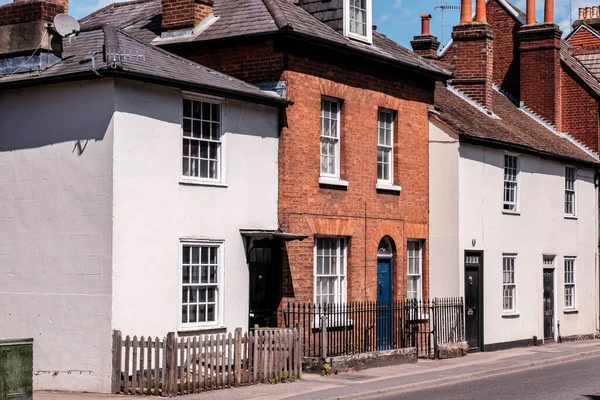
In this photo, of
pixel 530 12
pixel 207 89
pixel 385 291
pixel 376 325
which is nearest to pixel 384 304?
pixel 385 291

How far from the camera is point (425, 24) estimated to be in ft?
119

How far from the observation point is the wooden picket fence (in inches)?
696

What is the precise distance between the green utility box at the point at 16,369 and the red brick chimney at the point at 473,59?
1960cm

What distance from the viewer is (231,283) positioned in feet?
68.1

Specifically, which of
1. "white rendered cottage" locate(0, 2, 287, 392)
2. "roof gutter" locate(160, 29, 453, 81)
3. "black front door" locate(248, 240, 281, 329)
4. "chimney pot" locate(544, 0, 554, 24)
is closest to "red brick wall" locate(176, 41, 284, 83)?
"roof gutter" locate(160, 29, 453, 81)

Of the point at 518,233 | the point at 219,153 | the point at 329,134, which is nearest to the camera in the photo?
the point at 219,153

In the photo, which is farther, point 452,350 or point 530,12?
point 530,12

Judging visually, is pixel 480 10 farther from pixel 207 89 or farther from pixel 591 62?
pixel 207 89

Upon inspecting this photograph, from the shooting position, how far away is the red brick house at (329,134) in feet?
73.5

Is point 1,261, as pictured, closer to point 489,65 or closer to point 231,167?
point 231,167

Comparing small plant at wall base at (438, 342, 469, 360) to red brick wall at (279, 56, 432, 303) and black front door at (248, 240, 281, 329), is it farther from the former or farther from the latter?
black front door at (248, 240, 281, 329)

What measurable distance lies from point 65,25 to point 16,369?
24.6ft

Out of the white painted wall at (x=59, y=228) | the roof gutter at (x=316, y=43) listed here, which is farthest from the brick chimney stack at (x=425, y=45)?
the white painted wall at (x=59, y=228)

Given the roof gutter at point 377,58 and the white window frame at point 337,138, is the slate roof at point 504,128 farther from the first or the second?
the white window frame at point 337,138
